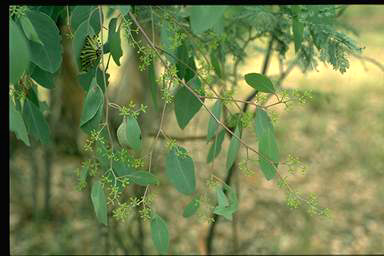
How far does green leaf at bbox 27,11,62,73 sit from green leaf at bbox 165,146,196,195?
0.24m

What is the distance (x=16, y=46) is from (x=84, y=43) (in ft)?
0.66

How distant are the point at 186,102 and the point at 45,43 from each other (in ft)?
0.87

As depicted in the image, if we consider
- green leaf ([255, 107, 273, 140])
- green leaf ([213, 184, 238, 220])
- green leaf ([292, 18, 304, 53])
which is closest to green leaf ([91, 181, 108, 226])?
green leaf ([213, 184, 238, 220])

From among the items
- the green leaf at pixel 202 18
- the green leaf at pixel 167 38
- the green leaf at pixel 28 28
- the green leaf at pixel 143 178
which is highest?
the green leaf at pixel 167 38

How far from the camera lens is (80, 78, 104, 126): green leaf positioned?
40.3 inches

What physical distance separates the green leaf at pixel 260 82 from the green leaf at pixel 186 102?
100mm

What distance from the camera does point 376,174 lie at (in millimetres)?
3764

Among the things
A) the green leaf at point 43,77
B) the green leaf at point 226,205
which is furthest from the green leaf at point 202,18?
the green leaf at point 43,77

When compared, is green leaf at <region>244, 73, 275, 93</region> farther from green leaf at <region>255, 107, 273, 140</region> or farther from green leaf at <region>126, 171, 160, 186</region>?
green leaf at <region>126, 171, 160, 186</region>

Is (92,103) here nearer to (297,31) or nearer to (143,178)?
(143,178)

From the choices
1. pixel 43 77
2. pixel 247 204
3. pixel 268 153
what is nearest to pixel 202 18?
pixel 268 153

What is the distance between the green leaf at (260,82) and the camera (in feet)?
3.62

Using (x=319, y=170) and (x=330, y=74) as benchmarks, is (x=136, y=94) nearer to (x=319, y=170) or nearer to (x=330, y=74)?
(x=319, y=170)

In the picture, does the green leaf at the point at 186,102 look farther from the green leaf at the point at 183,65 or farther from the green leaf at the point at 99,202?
the green leaf at the point at 99,202
